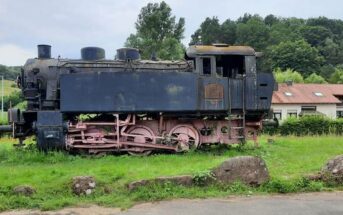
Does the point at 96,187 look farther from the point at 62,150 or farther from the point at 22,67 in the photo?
the point at 22,67

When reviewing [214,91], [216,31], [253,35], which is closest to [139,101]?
[214,91]

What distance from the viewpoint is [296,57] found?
100 metres

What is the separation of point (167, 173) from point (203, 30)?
114723 millimetres

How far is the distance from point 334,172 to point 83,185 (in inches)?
205

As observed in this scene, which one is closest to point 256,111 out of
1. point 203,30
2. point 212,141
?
point 212,141

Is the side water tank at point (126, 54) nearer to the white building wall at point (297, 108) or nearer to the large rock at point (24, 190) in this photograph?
the large rock at point (24, 190)

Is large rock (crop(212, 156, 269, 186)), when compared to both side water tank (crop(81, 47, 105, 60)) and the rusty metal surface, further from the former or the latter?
side water tank (crop(81, 47, 105, 60))

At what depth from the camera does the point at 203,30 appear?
122312 mm

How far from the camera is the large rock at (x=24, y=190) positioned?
28.8 feet

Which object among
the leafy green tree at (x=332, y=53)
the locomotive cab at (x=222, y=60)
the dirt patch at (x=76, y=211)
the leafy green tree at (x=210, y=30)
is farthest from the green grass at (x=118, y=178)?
the leafy green tree at (x=332, y=53)

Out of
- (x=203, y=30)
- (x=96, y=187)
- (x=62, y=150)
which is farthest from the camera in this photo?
(x=203, y=30)

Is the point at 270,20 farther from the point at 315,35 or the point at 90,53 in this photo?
the point at 90,53

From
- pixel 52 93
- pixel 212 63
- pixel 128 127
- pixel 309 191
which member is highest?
pixel 212 63

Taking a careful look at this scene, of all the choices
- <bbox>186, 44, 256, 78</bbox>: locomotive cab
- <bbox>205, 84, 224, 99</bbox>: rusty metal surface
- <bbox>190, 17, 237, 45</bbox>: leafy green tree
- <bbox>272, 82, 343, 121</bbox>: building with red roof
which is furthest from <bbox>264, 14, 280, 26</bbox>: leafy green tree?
<bbox>205, 84, 224, 99</bbox>: rusty metal surface
